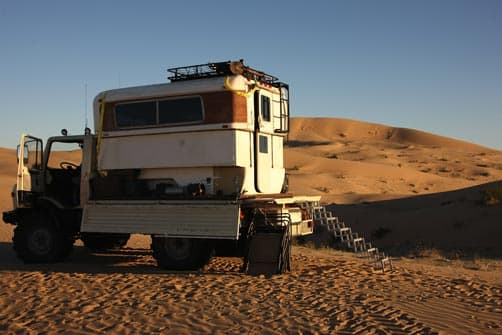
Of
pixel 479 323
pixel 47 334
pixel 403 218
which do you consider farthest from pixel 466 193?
pixel 47 334

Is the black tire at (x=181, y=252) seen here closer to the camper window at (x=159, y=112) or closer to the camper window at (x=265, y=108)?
the camper window at (x=159, y=112)

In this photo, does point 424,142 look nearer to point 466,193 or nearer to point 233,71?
point 466,193

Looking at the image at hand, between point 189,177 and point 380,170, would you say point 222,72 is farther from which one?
point 380,170

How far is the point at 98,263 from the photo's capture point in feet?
42.5

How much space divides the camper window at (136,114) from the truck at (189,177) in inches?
0.8

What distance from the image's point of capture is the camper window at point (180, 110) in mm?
11234

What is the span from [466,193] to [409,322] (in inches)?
837

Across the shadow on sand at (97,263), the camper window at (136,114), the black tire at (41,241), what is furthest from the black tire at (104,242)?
the camper window at (136,114)

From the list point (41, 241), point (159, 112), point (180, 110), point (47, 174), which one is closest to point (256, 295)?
point (180, 110)

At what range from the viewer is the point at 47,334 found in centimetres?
682

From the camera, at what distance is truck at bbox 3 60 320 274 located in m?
10.9

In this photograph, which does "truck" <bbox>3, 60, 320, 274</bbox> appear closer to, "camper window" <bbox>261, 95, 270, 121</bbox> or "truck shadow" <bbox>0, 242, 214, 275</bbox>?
"camper window" <bbox>261, 95, 270, 121</bbox>

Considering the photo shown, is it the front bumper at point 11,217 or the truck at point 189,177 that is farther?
the front bumper at point 11,217

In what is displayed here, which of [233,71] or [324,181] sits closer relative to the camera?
[233,71]
